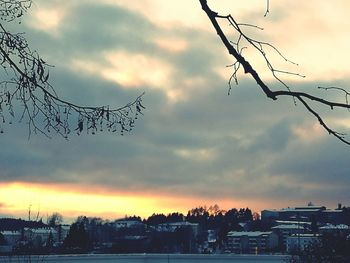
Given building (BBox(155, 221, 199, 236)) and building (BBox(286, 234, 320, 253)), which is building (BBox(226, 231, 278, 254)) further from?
building (BBox(286, 234, 320, 253))

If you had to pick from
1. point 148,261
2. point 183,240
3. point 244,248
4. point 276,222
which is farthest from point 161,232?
point 148,261

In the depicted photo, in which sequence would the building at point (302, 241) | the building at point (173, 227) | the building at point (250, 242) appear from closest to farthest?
the building at point (302, 241) → the building at point (250, 242) → the building at point (173, 227)

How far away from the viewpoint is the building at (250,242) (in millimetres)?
105062

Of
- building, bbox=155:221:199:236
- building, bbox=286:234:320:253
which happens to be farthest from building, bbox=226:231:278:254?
building, bbox=286:234:320:253

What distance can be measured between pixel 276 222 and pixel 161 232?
1252 inches

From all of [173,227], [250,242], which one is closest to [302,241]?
[250,242]

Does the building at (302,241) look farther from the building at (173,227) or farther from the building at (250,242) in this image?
the building at (173,227)

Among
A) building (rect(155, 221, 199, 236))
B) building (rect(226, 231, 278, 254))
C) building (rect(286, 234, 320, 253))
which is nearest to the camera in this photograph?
building (rect(286, 234, 320, 253))

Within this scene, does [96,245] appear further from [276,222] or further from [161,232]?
[276,222]

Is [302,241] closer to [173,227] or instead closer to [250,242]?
[250,242]

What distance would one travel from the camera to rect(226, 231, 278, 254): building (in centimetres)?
10506

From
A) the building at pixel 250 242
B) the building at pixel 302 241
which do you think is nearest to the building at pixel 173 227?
the building at pixel 250 242

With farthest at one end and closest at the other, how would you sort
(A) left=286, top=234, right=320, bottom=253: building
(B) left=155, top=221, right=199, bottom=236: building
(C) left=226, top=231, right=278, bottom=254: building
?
(B) left=155, top=221, right=199, bottom=236: building, (C) left=226, top=231, right=278, bottom=254: building, (A) left=286, top=234, right=320, bottom=253: building

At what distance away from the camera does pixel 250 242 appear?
4264 inches
